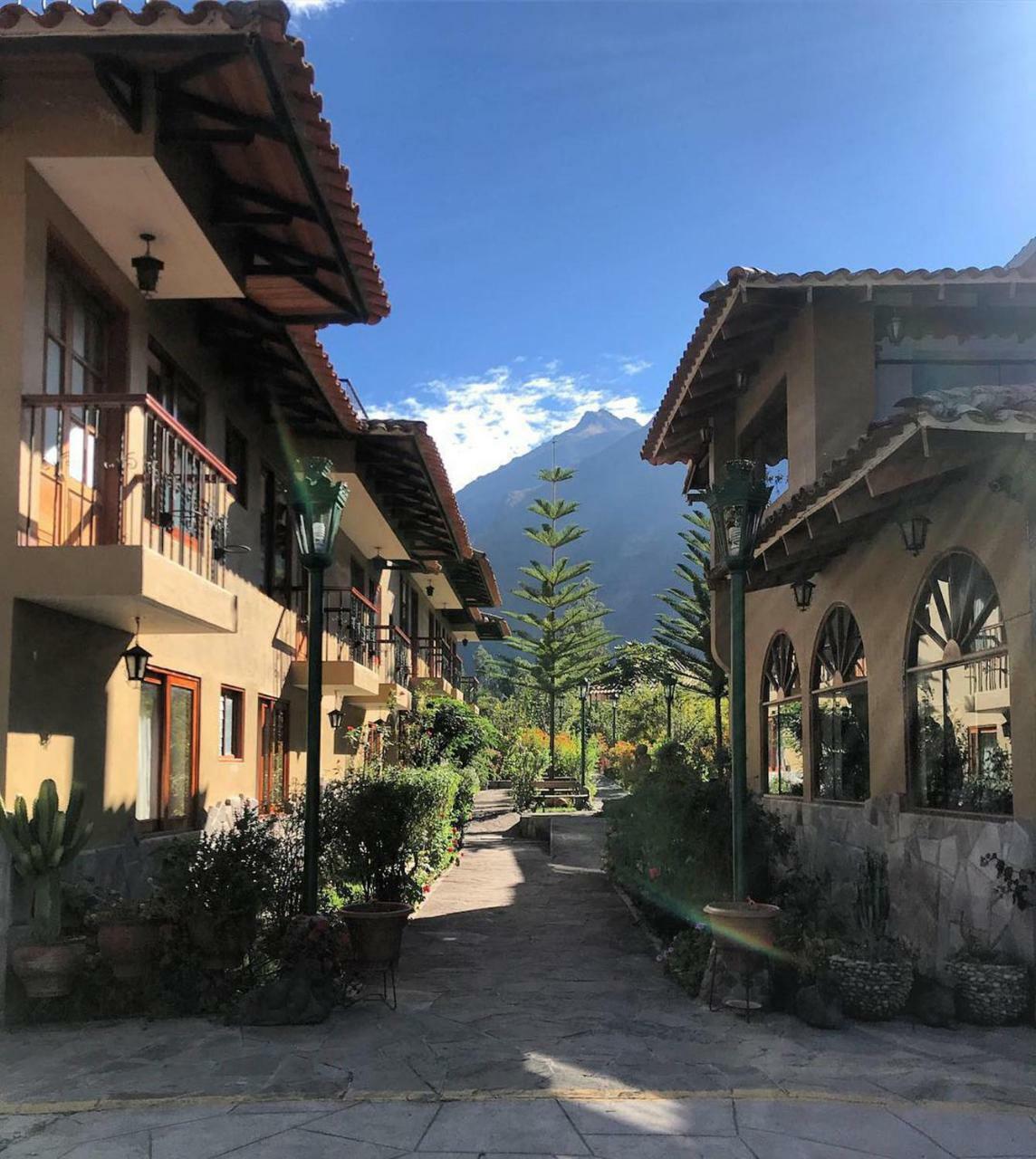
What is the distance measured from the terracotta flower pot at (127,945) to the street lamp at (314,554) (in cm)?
103

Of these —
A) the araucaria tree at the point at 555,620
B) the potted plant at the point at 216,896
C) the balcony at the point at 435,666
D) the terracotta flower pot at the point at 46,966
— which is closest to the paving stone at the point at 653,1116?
the potted plant at the point at 216,896

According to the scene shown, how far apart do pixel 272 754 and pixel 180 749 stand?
10.7 feet

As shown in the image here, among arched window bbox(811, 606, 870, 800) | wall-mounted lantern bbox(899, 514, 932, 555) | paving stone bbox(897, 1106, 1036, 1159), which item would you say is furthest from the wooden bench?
paving stone bbox(897, 1106, 1036, 1159)

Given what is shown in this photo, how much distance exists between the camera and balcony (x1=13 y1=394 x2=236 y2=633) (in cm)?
645

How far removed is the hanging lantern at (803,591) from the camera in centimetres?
1038

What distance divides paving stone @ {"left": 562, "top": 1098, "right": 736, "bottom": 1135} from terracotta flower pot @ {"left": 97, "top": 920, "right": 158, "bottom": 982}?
2814 millimetres

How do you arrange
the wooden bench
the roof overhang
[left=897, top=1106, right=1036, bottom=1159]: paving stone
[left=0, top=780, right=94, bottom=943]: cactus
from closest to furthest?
[left=897, top=1106, right=1036, bottom=1159]: paving stone, [left=0, top=780, right=94, bottom=943]: cactus, the roof overhang, the wooden bench

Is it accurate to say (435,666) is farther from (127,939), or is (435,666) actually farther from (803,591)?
(127,939)

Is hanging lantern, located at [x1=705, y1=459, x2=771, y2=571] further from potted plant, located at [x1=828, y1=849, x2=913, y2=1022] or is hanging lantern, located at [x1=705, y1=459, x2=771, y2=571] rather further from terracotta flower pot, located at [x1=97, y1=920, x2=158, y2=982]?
terracotta flower pot, located at [x1=97, y1=920, x2=158, y2=982]

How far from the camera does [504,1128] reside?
4.61 metres

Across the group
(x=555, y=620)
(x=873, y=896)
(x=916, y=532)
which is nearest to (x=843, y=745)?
(x=873, y=896)

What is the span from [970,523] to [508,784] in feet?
101

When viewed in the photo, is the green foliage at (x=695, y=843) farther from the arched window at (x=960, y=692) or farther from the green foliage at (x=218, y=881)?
the green foliage at (x=218, y=881)

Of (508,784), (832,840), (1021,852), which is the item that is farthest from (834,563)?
(508,784)
